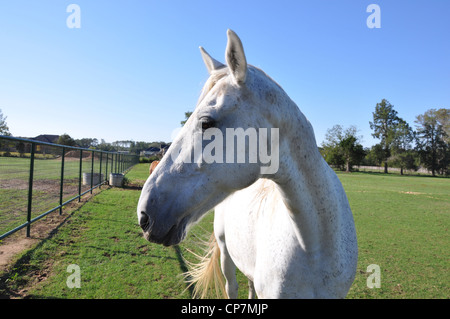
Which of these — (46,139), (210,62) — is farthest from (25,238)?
(46,139)

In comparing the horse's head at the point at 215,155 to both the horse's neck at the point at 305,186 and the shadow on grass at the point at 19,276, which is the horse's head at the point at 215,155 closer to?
the horse's neck at the point at 305,186

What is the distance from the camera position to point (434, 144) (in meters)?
51.4

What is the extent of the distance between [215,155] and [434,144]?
67.0 metres

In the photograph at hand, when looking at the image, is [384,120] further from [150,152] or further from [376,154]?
[150,152]

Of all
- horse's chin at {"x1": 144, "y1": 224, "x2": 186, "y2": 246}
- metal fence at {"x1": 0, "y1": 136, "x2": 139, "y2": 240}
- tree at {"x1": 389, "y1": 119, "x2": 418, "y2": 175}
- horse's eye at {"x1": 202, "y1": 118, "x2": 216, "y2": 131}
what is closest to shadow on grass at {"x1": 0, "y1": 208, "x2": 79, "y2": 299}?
metal fence at {"x1": 0, "y1": 136, "x2": 139, "y2": 240}

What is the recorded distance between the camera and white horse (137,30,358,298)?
1.13 meters

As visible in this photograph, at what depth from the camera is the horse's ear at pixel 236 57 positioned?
1.10 meters

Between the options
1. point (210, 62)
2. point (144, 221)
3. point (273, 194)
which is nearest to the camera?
point (144, 221)

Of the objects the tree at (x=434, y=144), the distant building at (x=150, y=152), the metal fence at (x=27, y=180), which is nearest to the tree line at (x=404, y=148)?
the tree at (x=434, y=144)

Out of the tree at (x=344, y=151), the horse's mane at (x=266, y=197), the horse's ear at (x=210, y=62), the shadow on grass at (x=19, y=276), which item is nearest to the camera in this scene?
the horse's ear at (x=210, y=62)

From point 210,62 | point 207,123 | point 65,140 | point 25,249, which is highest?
point 65,140

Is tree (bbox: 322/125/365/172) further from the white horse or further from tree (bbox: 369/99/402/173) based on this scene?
the white horse
